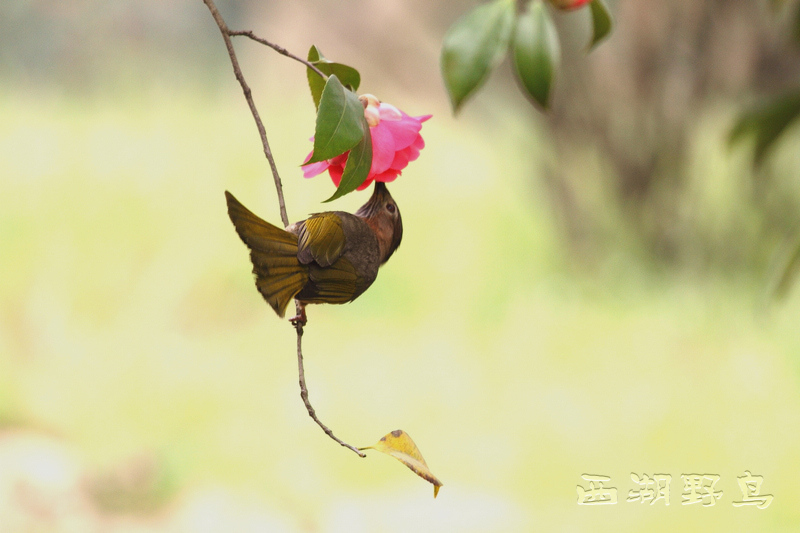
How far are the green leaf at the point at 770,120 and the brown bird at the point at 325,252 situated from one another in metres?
0.74

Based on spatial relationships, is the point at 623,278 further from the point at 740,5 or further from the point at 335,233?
the point at 335,233

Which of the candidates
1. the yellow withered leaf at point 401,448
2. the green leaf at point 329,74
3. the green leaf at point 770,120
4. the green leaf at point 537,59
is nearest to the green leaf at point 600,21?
the green leaf at point 537,59

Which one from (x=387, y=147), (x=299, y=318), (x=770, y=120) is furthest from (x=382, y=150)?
(x=770, y=120)

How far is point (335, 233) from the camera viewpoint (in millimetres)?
357

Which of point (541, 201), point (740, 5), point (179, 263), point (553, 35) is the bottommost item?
point (553, 35)

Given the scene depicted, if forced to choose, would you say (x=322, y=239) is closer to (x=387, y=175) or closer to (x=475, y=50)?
(x=387, y=175)

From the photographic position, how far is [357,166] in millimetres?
304

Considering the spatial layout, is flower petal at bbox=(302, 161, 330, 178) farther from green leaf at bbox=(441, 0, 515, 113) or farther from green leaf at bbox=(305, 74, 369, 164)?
green leaf at bbox=(441, 0, 515, 113)

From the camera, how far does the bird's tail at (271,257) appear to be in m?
0.30

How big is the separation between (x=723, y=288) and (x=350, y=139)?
1.47 m

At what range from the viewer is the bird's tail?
30 cm

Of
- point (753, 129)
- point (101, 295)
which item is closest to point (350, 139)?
point (753, 129)

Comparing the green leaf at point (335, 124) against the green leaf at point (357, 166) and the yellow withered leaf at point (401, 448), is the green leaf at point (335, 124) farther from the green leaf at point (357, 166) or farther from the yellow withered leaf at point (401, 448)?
the yellow withered leaf at point (401, 448)

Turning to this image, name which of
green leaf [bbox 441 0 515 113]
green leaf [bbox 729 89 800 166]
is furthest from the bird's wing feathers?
green leaf [bbox 729 89 800 166]
